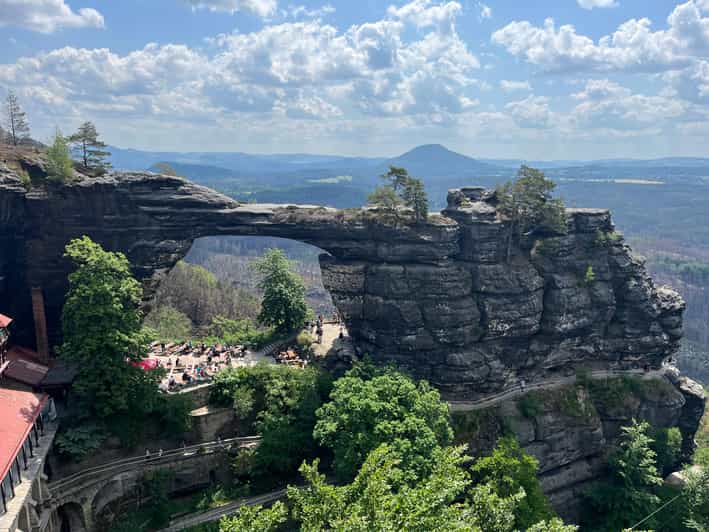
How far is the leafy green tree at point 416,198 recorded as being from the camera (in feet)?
141

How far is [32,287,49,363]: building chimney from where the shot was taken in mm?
37656

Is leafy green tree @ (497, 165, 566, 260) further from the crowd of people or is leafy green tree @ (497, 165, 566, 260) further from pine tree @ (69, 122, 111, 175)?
pine tree @ (69, 122, 111, 175)

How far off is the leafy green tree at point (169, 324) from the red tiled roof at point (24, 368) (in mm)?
20812

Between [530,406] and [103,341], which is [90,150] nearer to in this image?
[103,341]

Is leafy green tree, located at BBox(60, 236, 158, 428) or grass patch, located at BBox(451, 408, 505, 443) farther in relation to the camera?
grass patch, located at BBox(451, 408, 505, 443)

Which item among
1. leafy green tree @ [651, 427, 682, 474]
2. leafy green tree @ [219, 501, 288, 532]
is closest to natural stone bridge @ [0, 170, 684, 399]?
leafy green tree @ [651, 427, 682, 474]

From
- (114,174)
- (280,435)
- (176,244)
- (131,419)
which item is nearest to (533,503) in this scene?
(280,435)

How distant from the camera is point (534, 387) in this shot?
46438 millimetres

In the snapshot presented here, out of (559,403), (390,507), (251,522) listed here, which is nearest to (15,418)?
(251,522)

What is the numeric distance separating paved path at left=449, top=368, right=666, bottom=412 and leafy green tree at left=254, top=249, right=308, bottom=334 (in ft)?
56.0

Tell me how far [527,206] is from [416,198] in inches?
451

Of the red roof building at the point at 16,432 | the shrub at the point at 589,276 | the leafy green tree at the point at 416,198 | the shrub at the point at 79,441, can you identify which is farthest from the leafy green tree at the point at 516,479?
the red roof building at the point at 16,432

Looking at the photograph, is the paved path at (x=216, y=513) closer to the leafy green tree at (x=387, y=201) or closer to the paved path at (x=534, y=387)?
the paved path at (x=534, y=387)

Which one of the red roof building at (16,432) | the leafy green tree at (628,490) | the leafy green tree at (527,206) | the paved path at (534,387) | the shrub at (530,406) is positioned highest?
the leafy green tree at (527,206)
